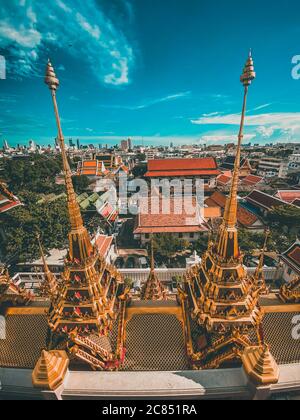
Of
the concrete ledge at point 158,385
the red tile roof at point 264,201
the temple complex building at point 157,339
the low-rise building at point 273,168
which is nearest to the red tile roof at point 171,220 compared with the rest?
the red tile roof at point 264,201

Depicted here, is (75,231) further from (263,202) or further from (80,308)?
(263,202)

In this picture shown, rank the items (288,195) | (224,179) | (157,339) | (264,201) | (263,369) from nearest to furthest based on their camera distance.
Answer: (263,369), (157,339), (264,201), (288,195), (224,179)

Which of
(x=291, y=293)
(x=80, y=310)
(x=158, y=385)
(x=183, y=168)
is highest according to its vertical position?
(x=80, y=310)

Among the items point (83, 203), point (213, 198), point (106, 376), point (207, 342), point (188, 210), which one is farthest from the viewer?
point (213, 198)

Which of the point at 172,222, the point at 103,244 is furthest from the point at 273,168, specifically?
the point at 103,244

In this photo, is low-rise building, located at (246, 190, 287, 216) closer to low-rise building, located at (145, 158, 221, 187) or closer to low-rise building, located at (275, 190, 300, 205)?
low-rise building, located at (275, 190, 300, 205)

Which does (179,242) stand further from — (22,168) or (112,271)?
(22,168)
